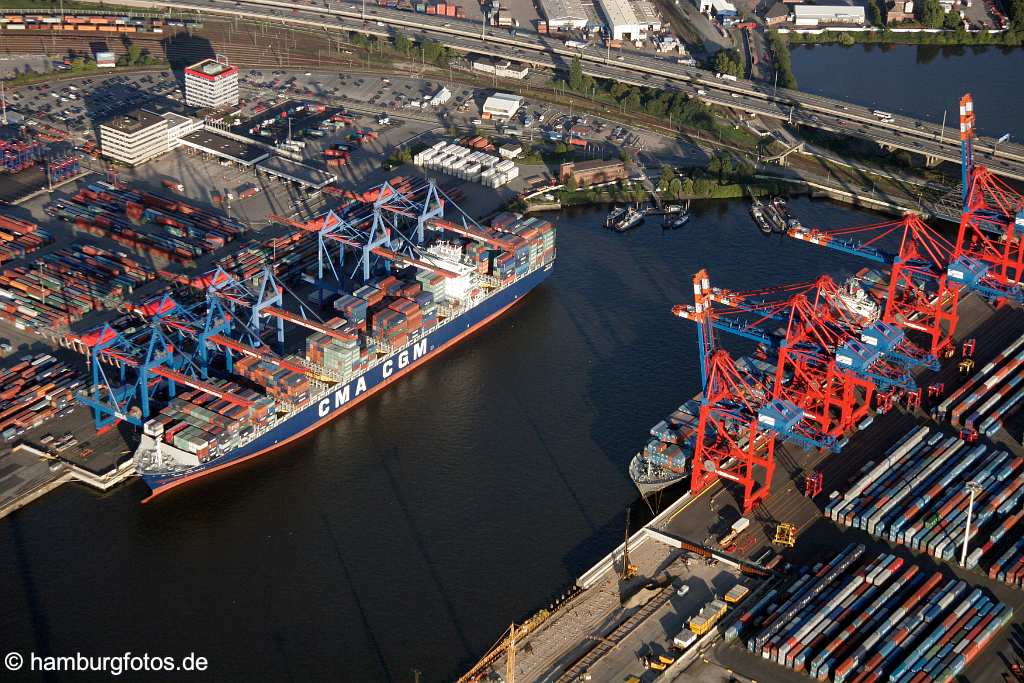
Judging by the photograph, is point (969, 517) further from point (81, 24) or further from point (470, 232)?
point (81, 24)

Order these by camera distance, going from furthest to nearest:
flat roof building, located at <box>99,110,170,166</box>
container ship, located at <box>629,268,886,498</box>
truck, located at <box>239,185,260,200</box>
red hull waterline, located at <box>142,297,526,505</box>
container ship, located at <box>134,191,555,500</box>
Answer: flat roof building, located at <box>99,110,170,166</box> → truck, located at <box>239,185,260,200</box> → container ship, located at <box>134,191,555,500</box> → red hull waterline, located at <box>142,297,526,505</box> → container ship, located at <box>629,268,886,498</box>

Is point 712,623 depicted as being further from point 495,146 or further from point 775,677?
point 495,146

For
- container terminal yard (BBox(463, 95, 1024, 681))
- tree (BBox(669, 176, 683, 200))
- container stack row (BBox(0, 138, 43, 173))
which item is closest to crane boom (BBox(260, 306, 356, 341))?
container terminal yard (BBox(463, 95, 1024, 681))

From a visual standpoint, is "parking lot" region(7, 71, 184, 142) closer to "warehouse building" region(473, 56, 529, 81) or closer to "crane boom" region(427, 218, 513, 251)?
"warehouse building" region(473, 56, 529, 81)

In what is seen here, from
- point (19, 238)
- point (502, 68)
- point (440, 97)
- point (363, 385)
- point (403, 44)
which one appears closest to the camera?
point (363, 385)

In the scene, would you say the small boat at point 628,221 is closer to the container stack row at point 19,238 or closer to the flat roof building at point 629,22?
the flat roof building at point 629,22

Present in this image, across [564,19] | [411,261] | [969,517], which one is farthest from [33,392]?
[564,19]

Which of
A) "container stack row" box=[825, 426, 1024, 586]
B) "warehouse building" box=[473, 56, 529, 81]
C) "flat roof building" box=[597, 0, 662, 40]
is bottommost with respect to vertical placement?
"container stack row" box=[825, 426, 1024, 586]
